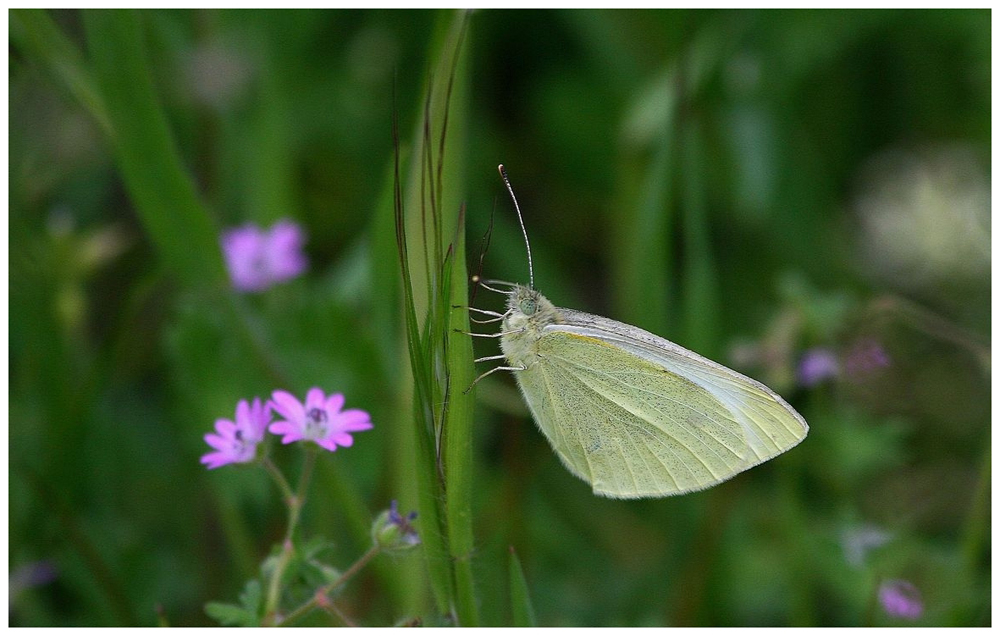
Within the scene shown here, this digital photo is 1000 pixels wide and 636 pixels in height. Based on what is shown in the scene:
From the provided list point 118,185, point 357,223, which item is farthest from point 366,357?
point 118,185

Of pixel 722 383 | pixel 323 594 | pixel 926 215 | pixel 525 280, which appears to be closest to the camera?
pixel 323 594

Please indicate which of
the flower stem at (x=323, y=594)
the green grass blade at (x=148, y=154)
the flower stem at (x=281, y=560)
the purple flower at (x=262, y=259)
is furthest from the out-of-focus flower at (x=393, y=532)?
the purple flower at (x=262, y=259)

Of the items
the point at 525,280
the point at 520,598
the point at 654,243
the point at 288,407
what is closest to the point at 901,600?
the point at 520,598

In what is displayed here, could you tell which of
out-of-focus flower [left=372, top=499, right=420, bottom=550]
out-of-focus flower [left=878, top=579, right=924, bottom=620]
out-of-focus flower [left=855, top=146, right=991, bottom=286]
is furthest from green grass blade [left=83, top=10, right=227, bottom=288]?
out-of-focus flower [left=855, top=146, right=991, bottom=286]

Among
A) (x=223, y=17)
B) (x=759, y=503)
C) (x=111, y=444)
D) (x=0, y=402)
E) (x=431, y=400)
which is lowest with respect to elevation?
(x=759, y=503)

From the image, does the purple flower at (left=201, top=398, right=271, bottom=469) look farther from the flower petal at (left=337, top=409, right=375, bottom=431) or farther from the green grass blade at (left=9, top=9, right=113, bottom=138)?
the green grass blade at (left=9, top=9, right=113, bottom=138)

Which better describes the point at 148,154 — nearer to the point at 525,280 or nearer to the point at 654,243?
the point at 654,243
